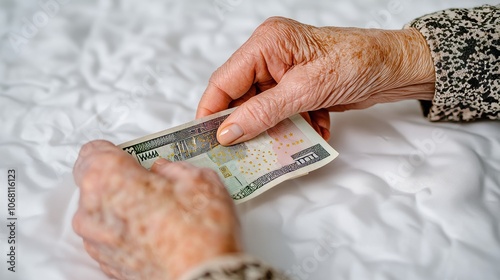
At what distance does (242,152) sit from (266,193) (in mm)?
124

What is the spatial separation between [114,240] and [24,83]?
910 millimetres

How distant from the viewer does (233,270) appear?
73 centimetres

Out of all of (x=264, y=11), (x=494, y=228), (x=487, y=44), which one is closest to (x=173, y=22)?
(x=264, y=11)

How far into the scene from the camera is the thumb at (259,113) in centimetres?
117

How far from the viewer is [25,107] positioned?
1.44m

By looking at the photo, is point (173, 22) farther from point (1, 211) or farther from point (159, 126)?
point (1, 211)
